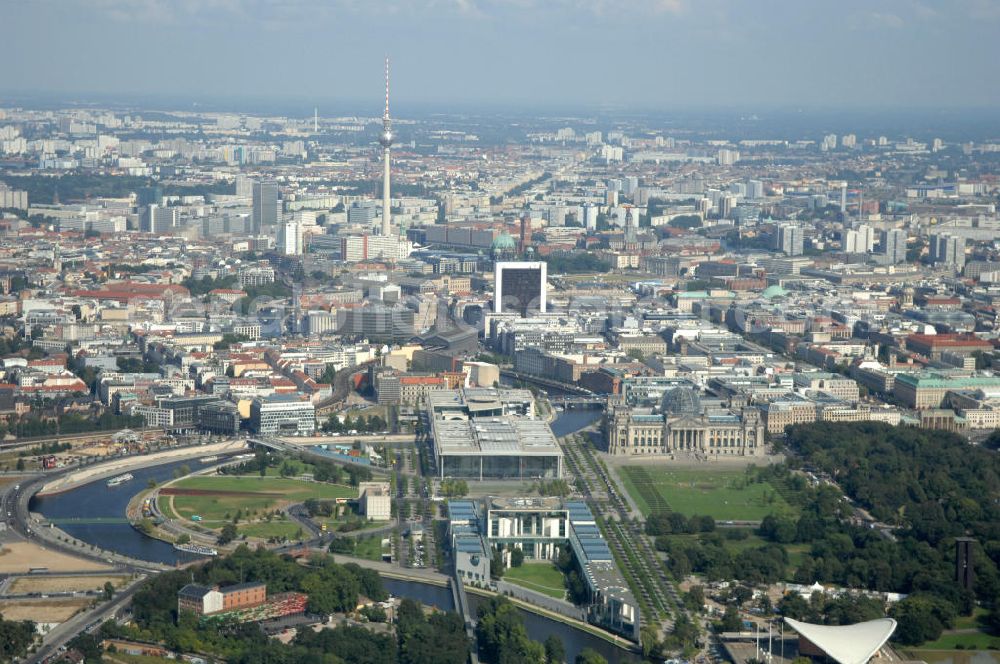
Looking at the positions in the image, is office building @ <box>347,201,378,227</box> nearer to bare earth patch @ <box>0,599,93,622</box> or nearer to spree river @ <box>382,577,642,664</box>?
spree river @ <box>382,577,642,664</box>

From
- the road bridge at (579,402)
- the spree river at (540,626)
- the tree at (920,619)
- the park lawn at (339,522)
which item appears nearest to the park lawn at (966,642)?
the tree at (920,619)

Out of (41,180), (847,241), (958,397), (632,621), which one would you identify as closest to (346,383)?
(958,397)

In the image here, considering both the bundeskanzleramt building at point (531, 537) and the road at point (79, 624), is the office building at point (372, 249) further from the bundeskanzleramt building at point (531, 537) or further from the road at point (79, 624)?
the road at point (79, 624)

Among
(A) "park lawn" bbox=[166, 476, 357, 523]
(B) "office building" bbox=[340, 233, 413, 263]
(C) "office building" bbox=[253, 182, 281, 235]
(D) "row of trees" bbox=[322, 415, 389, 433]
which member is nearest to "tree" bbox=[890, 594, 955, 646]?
(A) "park lawn" bbox=[166, 476, 357, 523]

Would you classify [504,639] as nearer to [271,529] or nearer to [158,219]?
[271,529]

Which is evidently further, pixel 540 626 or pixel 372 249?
pixel 372 249

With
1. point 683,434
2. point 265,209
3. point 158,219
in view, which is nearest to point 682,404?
point 683,434

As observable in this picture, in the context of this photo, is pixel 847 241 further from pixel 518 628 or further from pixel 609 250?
pixel 518 628
